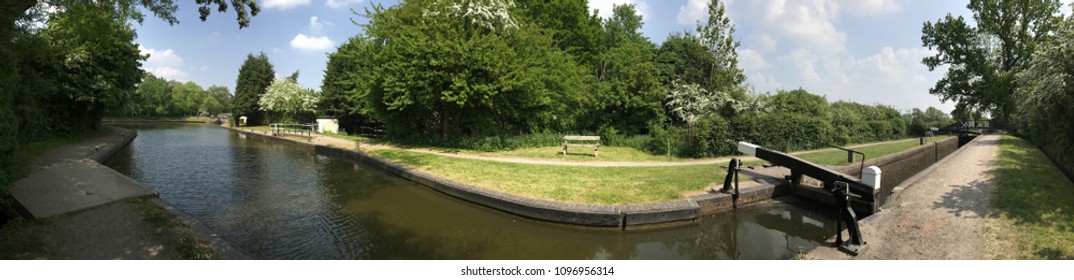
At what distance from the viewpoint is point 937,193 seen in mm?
7730

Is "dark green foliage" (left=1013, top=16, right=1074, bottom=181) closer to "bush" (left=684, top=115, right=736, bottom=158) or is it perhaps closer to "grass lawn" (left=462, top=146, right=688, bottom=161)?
"bush" (left=684, top=115, right=736, bottom=158)

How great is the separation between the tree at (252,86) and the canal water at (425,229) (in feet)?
157

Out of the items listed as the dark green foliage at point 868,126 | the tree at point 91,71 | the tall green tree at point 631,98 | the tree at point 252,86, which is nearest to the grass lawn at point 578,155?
the tall green tree at point 631,98

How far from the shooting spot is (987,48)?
2827 cm

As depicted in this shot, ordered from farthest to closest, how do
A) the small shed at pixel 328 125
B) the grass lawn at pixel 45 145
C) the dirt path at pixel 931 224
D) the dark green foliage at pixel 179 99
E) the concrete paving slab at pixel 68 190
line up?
the dark green foliage at pixel 179 99, the small shed at pixel 328 125, the grass lawn at pixel 45 145, the concrete paving slab at pixel 68 190, the dirt path at pixel 931 224

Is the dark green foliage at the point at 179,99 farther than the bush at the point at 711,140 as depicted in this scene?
Yes

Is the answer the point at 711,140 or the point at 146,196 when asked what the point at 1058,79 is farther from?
the point at 146,196

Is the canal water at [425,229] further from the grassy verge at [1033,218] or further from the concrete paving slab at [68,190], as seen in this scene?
the grassy verge at [1033,218]

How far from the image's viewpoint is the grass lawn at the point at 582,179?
775 cm

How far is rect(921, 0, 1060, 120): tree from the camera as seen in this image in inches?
1004

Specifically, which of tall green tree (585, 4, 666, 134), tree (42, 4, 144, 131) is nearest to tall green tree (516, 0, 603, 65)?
tall green tree (585, 4, 666, 134)

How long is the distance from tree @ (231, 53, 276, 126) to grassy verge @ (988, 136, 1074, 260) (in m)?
60.0

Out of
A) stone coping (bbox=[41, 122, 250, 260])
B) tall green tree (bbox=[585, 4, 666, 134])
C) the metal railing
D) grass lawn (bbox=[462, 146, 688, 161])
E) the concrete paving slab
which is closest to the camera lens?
stone coping (bbox=[41, 122, 250, 260])
